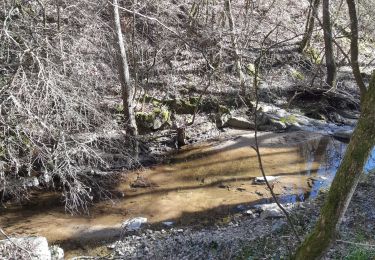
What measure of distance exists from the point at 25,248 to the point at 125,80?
605cm

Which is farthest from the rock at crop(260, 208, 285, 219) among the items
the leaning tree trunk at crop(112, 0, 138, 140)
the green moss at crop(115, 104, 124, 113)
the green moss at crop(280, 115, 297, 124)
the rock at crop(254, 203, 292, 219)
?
the green moss at crop(280, 115, 297, 124)

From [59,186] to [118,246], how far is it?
3.14 m

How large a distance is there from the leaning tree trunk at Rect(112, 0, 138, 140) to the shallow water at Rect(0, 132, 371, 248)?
1496mm

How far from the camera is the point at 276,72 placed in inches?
687

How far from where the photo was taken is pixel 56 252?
734 centimetres

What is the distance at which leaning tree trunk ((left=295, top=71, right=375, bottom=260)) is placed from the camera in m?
2.55

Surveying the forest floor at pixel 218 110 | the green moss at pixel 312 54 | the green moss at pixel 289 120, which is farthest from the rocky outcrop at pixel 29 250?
the green moss at pixel 312 54

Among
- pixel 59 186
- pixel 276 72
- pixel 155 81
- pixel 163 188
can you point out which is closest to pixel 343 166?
pixel 163 188

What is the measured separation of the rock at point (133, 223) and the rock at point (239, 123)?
6268mm

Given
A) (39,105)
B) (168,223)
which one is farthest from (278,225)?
(39,105)

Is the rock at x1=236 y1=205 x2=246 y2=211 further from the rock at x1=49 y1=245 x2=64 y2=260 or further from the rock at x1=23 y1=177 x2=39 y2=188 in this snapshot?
the rock at x1=23 y1=177 x2=39 y2=188

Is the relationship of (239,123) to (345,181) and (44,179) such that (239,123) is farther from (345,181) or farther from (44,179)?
(345,181)

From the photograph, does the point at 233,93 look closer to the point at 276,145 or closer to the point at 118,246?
the point at 276,145

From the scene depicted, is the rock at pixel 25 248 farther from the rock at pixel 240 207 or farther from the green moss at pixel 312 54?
the green moss at pixel 312 54
